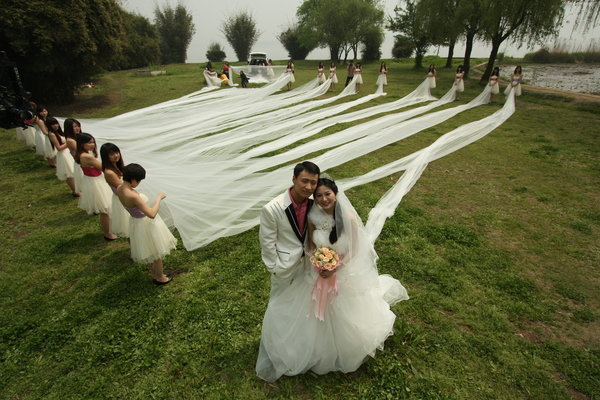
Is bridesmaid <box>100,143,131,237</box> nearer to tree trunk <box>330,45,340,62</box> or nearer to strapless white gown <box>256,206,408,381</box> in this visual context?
strapless white gown <box>256,206,408,381</box>

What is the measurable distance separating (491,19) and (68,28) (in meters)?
23.0

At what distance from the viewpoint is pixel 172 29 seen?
53.1 m

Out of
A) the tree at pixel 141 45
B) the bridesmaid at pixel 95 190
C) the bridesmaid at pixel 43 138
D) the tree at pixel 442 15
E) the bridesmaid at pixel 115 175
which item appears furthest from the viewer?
the tree at pixel 141 45

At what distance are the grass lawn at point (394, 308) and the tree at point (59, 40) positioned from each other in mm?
10888

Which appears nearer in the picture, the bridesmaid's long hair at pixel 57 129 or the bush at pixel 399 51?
the bridesmaid's long hair at pixel 57 129

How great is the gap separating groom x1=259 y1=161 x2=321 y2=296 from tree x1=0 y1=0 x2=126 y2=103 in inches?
709

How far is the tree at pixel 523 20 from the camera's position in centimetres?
1731

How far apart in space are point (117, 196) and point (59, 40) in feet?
50.7

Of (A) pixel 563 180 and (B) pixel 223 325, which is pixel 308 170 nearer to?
(B) pixel 223 325

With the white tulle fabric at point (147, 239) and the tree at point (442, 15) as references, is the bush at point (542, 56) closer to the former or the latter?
the tree at point (442, 15)

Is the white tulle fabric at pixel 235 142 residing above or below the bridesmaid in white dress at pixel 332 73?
below

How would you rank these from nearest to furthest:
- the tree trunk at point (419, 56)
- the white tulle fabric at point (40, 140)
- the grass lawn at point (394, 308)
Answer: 1. the grass lawn at point (394, 308)
2. the white tulle fabric at point (40, 140)
3. the tree trunk at point (419, 56)

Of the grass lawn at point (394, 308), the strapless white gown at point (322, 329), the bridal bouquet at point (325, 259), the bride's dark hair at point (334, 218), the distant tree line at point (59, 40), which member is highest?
the distant tree line at point (59, 40)

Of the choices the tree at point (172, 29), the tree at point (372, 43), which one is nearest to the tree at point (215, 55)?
the tree at point (172, 29)
